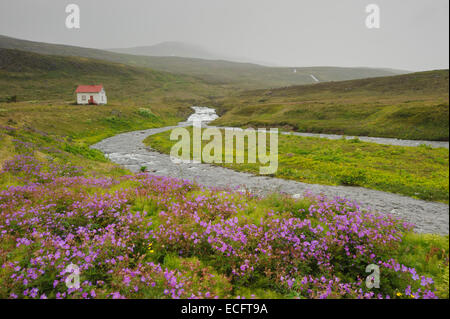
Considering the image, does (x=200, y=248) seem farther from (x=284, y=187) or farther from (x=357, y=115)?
(x=357, y=115)

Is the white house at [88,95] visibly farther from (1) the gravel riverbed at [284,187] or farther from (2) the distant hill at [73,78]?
(1) the gravel riverbed at [284,187]

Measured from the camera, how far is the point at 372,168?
1675 centimetres

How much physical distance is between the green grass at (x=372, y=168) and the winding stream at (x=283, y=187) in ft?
2.91

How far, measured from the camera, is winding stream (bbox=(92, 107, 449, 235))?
893 cm

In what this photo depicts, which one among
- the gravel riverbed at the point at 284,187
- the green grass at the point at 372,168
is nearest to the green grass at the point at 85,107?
the gravel riverbed at the point at 284,187

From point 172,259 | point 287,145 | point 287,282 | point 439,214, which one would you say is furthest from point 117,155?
point 439,214

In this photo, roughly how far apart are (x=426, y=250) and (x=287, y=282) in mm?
3939

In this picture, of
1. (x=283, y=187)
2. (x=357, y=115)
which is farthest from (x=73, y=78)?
(x=283, y=187)

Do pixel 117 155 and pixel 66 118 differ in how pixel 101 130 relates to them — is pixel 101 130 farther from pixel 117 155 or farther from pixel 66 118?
pixel 117 155

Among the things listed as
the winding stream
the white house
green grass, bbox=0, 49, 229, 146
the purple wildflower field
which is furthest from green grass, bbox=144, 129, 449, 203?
the white house

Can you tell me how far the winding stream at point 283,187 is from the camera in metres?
8.93

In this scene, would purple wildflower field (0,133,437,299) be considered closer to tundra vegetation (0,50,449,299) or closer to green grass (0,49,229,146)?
tundra vegetation (0,50,449,299)
